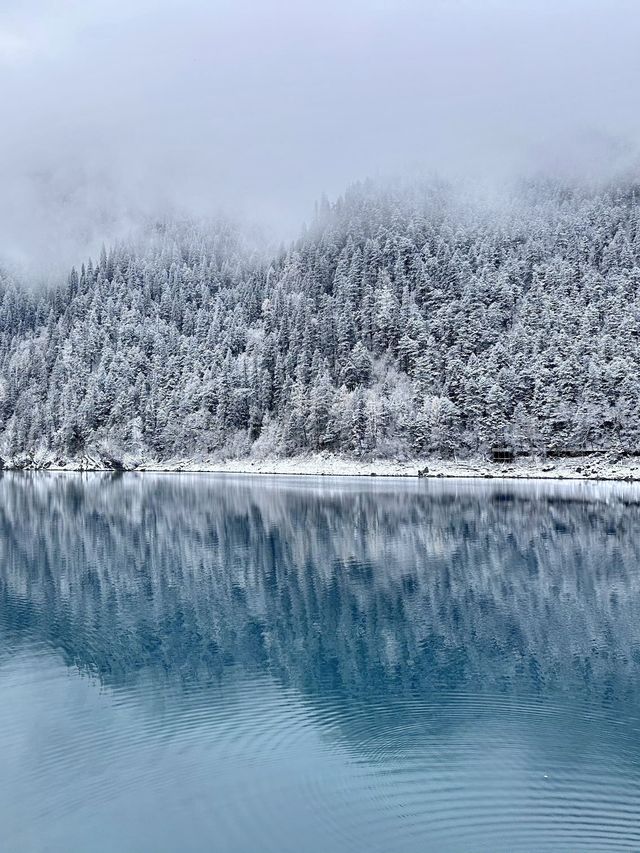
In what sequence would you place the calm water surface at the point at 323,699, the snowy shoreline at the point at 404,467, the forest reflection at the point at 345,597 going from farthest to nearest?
the snowy shoreline at the point at 404,467 < the forest reflection at the point at 345,597 < the calm water surface at the point at 323,699

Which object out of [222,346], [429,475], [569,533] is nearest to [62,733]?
[569,533]

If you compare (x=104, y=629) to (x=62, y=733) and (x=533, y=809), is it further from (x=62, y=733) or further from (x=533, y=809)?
(x=533, y=809)

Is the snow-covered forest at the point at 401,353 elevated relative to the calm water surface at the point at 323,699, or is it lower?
elevated

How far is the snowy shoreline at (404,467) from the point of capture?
104m

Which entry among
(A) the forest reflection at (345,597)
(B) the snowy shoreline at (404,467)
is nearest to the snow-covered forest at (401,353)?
(B) the snowy shoreline at (404,467)

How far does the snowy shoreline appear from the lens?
104000 millimetres

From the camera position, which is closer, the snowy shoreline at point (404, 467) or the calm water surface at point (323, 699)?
the calm water surface at point (323, 699)

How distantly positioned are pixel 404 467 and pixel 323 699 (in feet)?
338

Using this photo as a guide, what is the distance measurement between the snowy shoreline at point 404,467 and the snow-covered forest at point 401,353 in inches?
102

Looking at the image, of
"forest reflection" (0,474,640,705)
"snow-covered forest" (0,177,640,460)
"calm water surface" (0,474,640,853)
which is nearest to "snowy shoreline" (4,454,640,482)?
"snow-covered forest" (0,177,640,460)

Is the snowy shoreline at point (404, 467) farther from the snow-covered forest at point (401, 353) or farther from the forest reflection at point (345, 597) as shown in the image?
the forest reflection at point (345, 597)

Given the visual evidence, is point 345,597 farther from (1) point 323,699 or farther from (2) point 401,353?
(2) point 401,353

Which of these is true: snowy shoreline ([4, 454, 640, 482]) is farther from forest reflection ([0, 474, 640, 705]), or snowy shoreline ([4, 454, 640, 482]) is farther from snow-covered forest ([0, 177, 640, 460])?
forest reflection ([0, 474, 640, 705])

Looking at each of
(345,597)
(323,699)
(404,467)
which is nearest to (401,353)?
(404,467)
